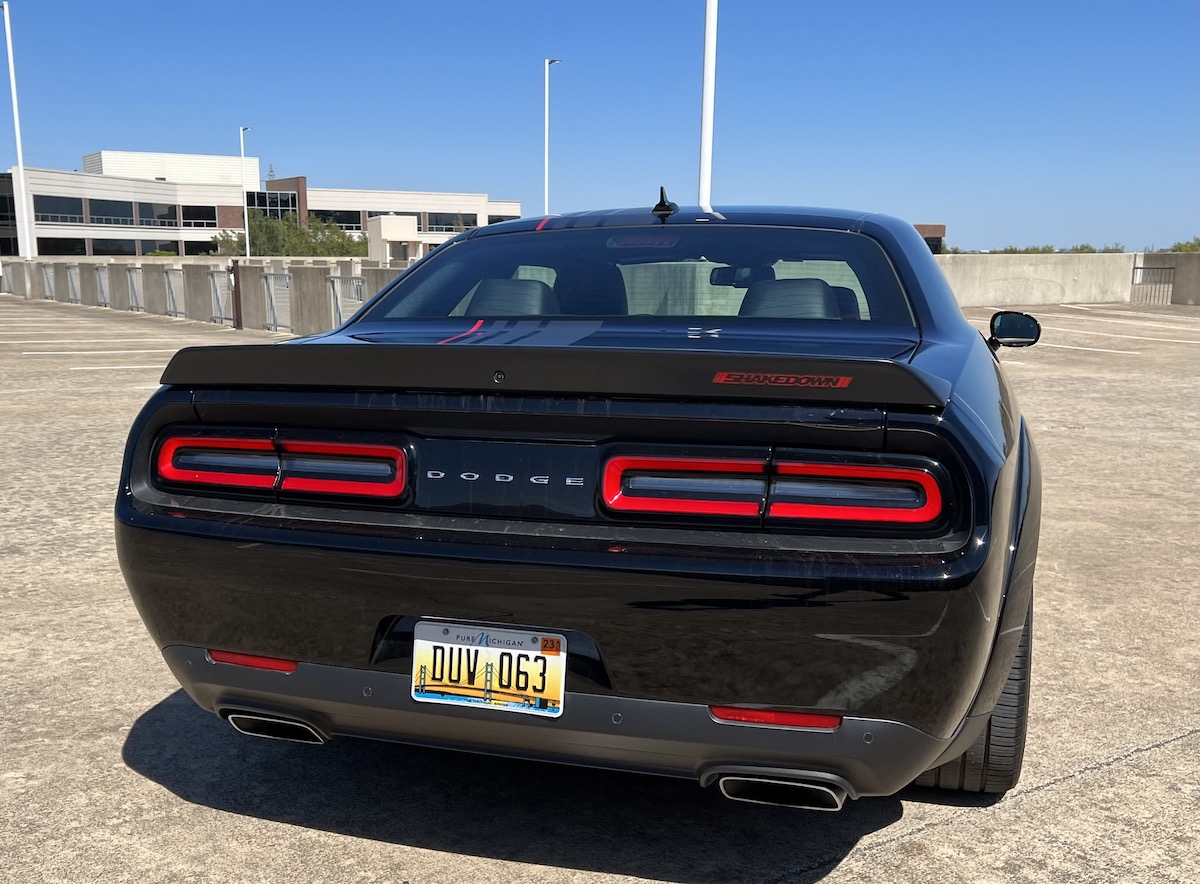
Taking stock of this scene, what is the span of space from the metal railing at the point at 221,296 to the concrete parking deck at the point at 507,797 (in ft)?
60.1

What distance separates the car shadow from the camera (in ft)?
9.30

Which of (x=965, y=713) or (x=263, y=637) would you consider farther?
(x=263, y=637)

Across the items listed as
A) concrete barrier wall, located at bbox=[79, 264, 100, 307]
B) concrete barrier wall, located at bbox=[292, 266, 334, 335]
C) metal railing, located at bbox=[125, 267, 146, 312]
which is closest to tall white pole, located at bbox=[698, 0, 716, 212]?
concrete barrier wall, located at bbox=[292, 266, 334, 335]

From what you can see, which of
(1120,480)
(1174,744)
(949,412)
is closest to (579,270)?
(949,412)

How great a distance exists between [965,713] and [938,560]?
379 mm

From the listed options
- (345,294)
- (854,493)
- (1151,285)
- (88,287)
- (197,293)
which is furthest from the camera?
(88,287)

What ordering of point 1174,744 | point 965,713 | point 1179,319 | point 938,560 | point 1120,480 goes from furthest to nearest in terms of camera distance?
point 1179,319 → point 1120,480 → point 1174,744 → point 965,713 → point 938,560

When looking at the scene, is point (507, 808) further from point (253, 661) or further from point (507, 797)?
point (253, 661)

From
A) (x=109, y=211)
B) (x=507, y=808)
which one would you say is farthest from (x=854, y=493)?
(x=109, y=211)

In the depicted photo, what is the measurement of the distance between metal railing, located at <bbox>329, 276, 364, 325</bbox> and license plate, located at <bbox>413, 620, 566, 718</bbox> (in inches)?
631

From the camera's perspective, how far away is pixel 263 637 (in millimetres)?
2613

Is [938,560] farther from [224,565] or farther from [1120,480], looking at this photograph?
[1120,480]

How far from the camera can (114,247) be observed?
98125 mm

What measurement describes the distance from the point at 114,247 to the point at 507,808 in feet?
342
